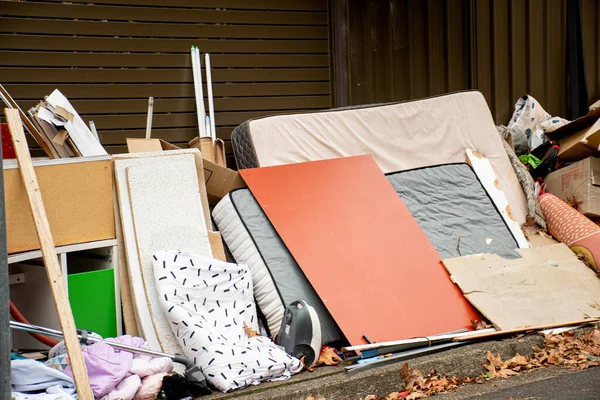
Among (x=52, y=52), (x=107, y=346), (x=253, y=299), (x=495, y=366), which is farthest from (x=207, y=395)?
(x=52, y=52)

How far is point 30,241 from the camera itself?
166 inches

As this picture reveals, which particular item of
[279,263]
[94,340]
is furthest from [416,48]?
[94,340]

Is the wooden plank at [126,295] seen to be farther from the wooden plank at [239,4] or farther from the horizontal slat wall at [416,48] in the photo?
the horizontal slat wall at [416,48]

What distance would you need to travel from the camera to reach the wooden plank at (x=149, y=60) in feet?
20.3

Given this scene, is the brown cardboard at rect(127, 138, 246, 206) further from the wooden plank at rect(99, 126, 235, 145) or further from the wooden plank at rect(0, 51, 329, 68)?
the wooden plank at rect(0, 51, 329, 68)

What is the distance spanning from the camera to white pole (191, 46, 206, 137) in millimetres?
6453

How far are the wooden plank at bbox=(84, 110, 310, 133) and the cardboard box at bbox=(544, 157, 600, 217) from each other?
8.28ft

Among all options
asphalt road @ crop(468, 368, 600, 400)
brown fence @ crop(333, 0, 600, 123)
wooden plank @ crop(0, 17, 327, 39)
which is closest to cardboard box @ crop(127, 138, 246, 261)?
wooden plank @ crop(0, 17, 327, 39)

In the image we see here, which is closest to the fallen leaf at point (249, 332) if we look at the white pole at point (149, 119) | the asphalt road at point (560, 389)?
the asphalt road at point (560, 389)

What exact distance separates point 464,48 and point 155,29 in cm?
331

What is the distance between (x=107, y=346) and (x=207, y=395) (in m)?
0.60

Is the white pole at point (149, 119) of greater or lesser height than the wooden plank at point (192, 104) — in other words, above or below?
below

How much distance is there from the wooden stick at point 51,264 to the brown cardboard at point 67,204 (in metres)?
0.16

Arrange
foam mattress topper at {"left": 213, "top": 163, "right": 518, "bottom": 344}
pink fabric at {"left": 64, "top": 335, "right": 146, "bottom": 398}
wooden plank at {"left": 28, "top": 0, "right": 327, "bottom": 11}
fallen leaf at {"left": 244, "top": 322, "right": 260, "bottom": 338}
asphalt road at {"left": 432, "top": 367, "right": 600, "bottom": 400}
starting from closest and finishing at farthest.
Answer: pink fabric at {"left": 64, "top": 335, "right": 146, "bottom": 398}, asphalt road at {"left": 432, "top": 367, "right": 600, "bottom": 400}, fallen leaf at {"left": 244, "top": 322, "right": 260, "bottom": 338}, foam mattress topper at {"left": 213, "top": 163, "right": 518, "bottom": 344}, wooden plank at {"left": 28, "top": 0, "right": 327, "bottom": 11}
